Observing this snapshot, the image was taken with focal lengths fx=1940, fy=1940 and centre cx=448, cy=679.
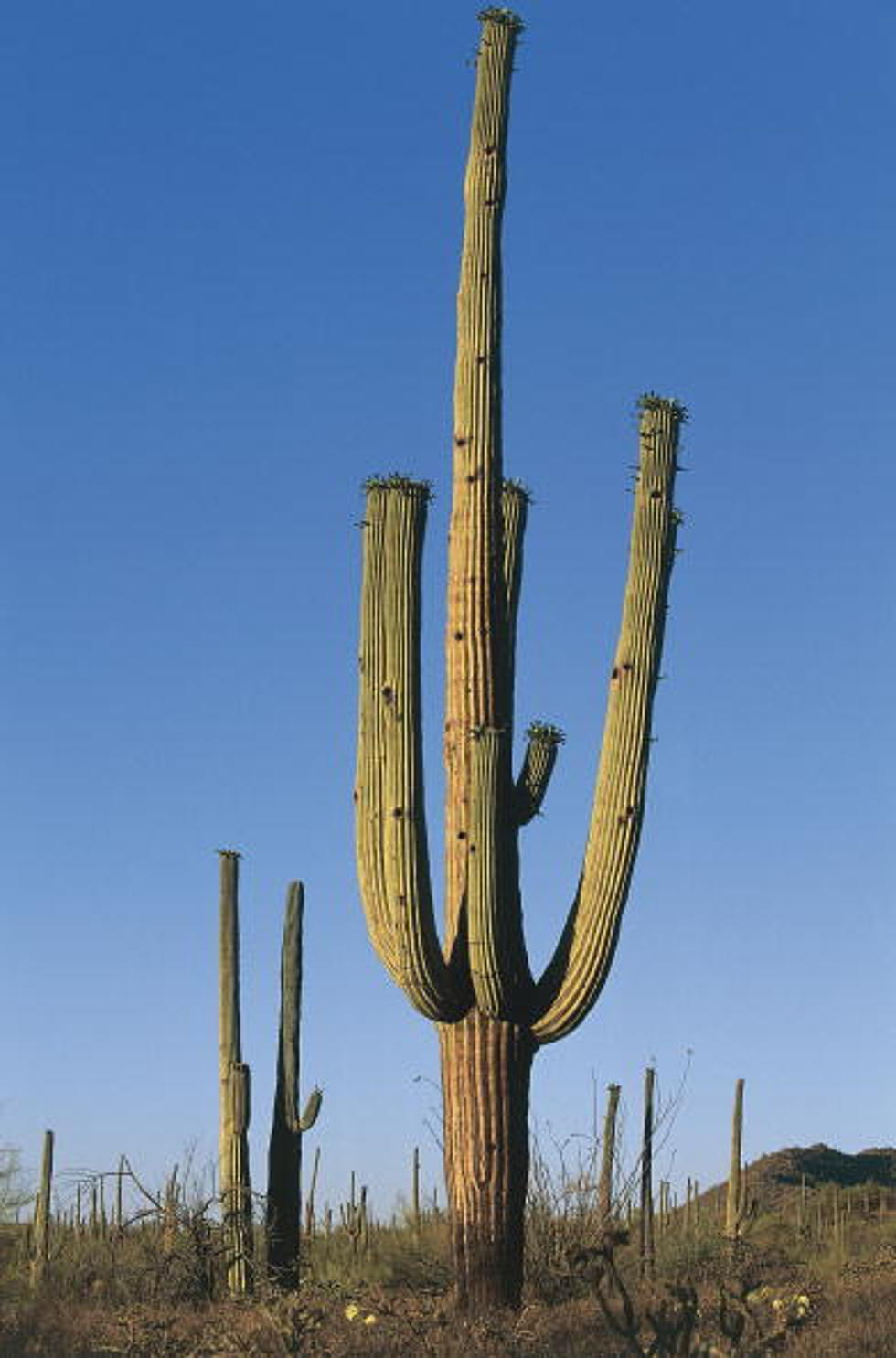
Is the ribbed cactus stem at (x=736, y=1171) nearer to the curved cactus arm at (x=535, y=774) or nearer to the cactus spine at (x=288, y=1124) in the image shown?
the cactus spine at (x=288, y=1124)

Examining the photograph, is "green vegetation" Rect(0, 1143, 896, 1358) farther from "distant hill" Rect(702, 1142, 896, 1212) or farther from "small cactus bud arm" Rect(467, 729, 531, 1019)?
"distant hill" Rect(702, 1142, 896, 1212)

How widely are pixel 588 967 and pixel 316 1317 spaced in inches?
143

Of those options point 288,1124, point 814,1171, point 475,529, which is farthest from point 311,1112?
point 814,1171

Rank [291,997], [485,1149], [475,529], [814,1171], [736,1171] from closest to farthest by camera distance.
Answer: [485,1149] → [475,529] → [291,997] → [736,1171] → [814,1171]

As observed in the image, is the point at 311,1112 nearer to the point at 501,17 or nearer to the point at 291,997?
the point at 291,997

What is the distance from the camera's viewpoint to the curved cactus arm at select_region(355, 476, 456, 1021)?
12836 millimetres

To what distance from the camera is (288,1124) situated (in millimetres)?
16141

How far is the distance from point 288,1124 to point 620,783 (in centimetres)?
493

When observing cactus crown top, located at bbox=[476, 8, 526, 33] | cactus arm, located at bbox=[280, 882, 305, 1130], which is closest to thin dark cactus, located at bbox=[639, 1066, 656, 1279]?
cactus arm, located at bbox=[280, 882, 305, 1130]

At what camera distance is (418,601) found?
1357 cm

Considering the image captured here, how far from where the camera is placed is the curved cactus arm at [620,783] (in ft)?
42.6

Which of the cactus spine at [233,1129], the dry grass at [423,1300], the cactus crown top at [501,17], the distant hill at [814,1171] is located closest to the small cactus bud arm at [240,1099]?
the cactus spine at [233,1129]

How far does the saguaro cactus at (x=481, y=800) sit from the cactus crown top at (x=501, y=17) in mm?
2148

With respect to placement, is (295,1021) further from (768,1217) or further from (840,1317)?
(768,1217)
